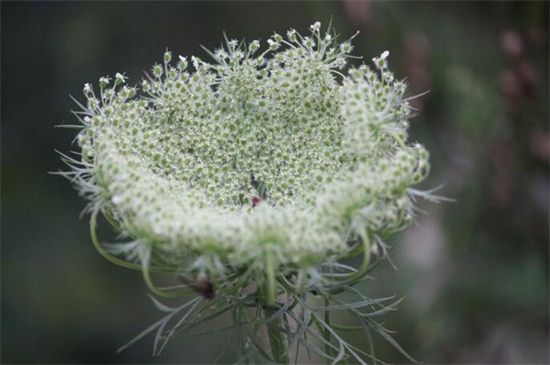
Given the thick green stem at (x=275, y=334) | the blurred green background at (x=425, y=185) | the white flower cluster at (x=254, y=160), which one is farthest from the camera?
the blurred green background at (x=425, y=185)

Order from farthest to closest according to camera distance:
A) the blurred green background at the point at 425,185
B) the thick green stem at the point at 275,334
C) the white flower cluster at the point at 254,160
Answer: the blurred green background at the point at 425,185, the thick green stem at the point at 275,334, the white flower cluster at the point at 254,160

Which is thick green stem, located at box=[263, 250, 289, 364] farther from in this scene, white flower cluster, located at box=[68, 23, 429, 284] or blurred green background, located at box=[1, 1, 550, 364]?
blurred green background, located at box=[1, 1, 550, 364]

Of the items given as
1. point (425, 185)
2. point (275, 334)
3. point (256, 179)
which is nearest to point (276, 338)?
point (275, 334)

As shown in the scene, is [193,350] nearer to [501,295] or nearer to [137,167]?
[501,295]

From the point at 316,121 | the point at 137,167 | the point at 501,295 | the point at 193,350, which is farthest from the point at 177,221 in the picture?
the point at 193,350

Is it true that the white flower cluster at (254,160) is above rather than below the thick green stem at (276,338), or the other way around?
Result: above

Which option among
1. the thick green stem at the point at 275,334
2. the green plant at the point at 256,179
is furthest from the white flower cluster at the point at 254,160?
the thick green stem at the point at 275,334

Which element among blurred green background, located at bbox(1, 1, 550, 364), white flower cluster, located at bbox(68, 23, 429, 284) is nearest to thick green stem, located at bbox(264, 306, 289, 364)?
white flower cluster, located at bbox(68, 23, 429, 284)

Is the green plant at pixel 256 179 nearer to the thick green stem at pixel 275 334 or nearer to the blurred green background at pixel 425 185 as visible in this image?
the thick green stem at pixel 275 334
